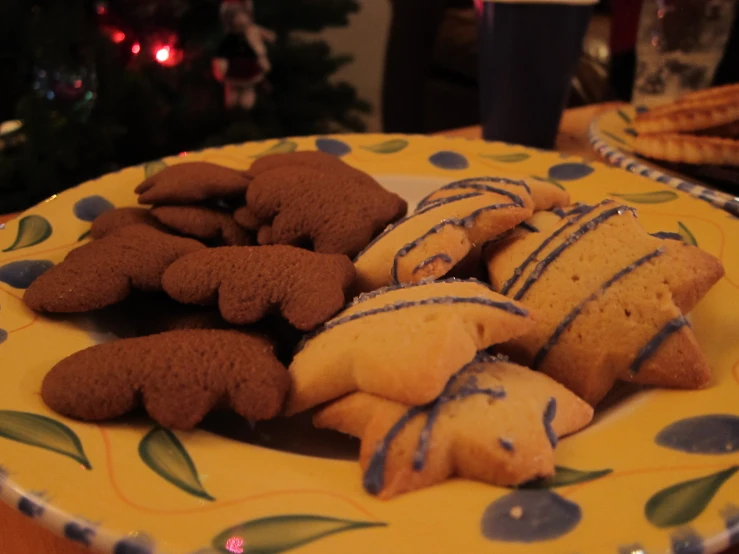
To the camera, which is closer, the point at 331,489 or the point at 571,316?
the point at 331,489

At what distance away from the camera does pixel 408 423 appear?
49 cm

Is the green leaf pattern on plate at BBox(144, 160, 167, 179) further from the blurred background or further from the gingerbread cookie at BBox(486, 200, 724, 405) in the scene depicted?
the gingerbread cookie at BBox(486, 200, 724, 405)

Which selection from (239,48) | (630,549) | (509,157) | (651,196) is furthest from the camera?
(239,48)

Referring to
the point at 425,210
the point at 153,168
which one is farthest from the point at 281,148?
the point at 425,210

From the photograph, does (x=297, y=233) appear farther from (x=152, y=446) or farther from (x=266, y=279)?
(x=152, y=446)

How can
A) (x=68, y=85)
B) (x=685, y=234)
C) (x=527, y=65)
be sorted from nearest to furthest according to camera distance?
(x=685, y=234) → (x=527, y=65) → (x=68, y=85)

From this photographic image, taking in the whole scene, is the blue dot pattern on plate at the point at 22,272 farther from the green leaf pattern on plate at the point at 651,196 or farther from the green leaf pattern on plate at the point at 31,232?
the green leaf pattern on plate at the point at 651,196

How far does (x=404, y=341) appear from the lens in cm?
52

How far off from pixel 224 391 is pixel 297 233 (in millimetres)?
270

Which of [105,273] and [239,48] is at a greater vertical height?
[239,48]

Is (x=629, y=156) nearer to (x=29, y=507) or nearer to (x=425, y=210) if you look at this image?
(x=425, y=210)

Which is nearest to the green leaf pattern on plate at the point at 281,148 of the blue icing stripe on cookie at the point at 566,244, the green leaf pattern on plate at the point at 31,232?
the green leaf pattern on plate at the point at 31,232

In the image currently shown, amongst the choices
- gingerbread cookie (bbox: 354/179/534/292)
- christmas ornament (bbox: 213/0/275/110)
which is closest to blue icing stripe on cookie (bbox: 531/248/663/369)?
gingerbread cookie (bbox: 354/179/534/292)

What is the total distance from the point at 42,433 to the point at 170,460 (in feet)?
0.33
